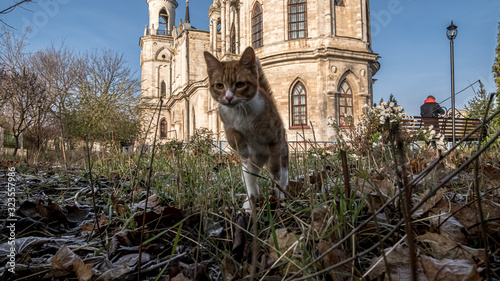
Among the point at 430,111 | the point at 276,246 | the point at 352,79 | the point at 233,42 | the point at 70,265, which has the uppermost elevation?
the point at 233,42

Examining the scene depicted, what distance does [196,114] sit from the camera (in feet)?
100

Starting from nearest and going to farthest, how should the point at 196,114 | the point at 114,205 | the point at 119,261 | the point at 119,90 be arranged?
the point at 119,261, the point at 114,205, the point at 119,90, the point at 196,114

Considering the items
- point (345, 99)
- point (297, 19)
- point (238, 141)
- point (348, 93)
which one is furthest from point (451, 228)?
point (297, 19)

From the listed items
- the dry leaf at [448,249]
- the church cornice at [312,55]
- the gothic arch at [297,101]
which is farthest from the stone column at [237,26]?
the dry leaf at [448,249]

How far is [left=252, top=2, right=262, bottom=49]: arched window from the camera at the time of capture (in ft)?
74.7

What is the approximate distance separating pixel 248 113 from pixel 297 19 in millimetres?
20829

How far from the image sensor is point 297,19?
21.4m

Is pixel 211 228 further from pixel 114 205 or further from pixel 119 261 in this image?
pixel 114 205

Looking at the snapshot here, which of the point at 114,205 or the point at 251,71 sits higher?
the point at 251,71

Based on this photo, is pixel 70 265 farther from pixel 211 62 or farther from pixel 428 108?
pixel 428 108

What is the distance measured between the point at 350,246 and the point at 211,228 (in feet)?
2.45

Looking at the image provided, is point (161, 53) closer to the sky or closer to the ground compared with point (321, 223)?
closer to the sky

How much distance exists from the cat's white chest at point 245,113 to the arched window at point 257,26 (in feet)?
70.0

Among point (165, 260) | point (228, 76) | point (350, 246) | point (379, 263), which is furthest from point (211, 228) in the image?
point (228, 76)
